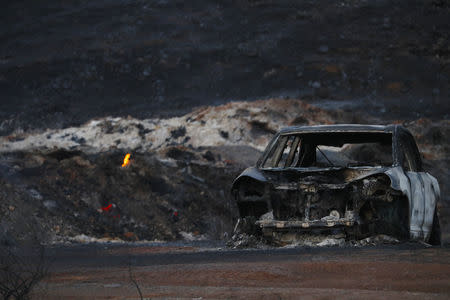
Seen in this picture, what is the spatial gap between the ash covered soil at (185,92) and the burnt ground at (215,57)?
0.31 ft

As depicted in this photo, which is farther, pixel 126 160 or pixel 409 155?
pixel 126 160

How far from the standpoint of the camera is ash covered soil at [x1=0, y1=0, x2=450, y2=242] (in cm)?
2002

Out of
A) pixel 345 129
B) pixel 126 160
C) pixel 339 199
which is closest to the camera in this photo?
pixel 339 199

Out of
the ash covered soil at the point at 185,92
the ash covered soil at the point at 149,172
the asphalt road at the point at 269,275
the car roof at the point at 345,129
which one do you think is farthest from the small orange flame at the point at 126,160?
the car roof at the point at 345,129

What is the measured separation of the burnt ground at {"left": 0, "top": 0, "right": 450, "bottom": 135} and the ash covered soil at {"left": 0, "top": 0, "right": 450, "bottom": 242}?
10cm

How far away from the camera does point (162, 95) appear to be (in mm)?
37938

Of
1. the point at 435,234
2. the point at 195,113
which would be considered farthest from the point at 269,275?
the point at 195,113

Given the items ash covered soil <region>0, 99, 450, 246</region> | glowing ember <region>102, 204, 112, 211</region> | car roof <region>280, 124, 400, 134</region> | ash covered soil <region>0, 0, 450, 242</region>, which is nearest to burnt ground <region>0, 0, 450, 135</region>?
ash covered soil <region>0, 0, 450, 242</region>

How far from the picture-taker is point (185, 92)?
1499 inches

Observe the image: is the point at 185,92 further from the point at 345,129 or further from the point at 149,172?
the point at 345,129

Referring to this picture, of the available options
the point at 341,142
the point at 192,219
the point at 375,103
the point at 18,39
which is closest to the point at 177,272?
the point at 341,142

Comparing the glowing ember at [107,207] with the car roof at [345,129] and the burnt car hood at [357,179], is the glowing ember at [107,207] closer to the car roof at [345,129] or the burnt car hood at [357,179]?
the car roof at [345,129]

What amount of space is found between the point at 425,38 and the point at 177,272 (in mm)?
35995

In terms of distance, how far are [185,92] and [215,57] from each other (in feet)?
10.6
